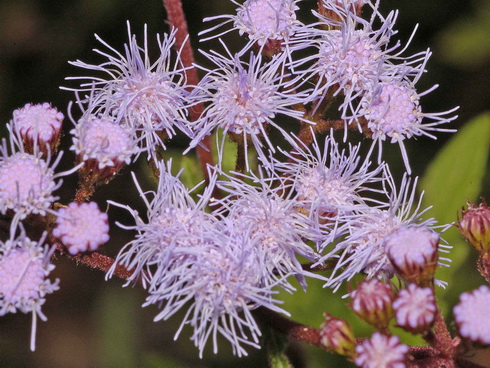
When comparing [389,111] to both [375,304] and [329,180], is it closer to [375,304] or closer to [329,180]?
[329,180]

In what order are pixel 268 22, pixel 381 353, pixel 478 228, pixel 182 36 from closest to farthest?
pixel 381 353 < pixel 478 228 < pixel 268 22 < pixel 182 36

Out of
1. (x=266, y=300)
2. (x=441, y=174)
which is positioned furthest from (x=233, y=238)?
(x=441, y=174)

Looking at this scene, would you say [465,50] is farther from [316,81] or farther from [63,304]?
[63,304]

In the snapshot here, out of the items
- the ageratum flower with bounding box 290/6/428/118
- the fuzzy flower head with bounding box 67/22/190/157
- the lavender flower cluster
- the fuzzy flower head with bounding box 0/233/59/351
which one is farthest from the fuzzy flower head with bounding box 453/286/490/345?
the fuzzy flower head with bounding box 0/233/59/351

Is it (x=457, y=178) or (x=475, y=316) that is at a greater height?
(x=457, y=178)

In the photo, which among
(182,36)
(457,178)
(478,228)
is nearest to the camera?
(478,228)

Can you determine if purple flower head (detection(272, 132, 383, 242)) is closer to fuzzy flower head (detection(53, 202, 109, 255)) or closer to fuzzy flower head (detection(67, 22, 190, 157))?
fuzzy flower head (detection(67, 22, 190, 157))

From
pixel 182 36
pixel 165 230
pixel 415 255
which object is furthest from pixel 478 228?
pixel 182 36
